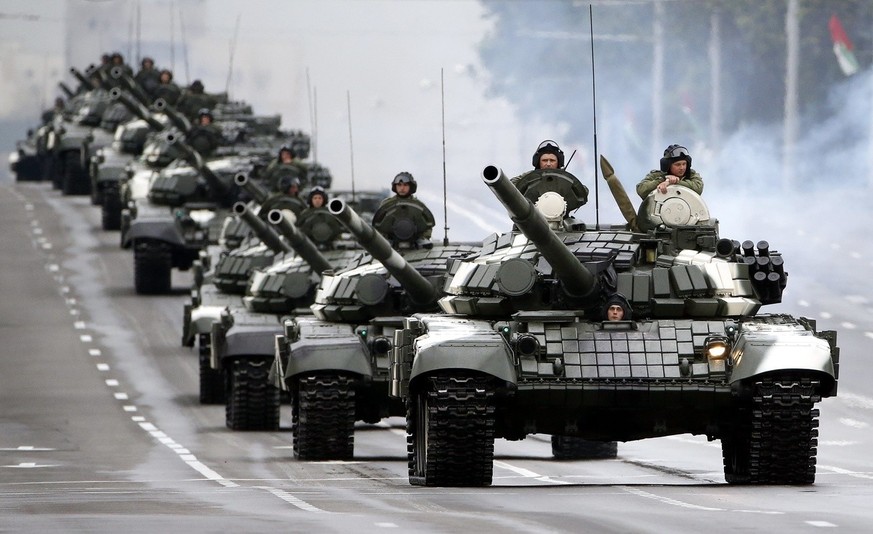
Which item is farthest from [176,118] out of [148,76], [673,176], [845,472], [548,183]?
[845,472]

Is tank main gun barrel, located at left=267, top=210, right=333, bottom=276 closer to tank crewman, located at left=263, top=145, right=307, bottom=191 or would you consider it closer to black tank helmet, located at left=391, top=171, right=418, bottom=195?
black tank helmet, located at left=391, top=171, right=418, bottom=195

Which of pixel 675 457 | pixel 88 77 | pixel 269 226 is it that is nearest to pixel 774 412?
pixel 675 457

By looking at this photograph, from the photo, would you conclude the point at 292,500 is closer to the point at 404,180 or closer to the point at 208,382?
the point at 404,180

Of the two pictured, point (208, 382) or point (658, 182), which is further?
point (208, 382)

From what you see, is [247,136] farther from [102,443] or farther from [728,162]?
[102,443]

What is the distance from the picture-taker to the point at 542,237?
23375 mm

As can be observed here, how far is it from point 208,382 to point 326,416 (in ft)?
34.6

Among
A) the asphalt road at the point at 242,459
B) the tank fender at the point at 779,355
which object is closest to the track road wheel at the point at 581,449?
the asphalt road at the point at 242,459

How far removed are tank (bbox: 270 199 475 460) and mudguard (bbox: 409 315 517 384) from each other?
133 inches

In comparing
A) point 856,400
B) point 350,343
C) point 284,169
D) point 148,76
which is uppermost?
point 148,76

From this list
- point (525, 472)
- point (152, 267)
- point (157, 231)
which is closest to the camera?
point (525, 472)

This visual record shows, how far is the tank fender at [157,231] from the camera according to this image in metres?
50.8

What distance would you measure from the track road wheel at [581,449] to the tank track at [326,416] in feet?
10.1

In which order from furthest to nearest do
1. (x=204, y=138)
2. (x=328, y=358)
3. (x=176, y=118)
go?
(x=176, y=118)
(x=204, y=138)
(x=328, y=358)
